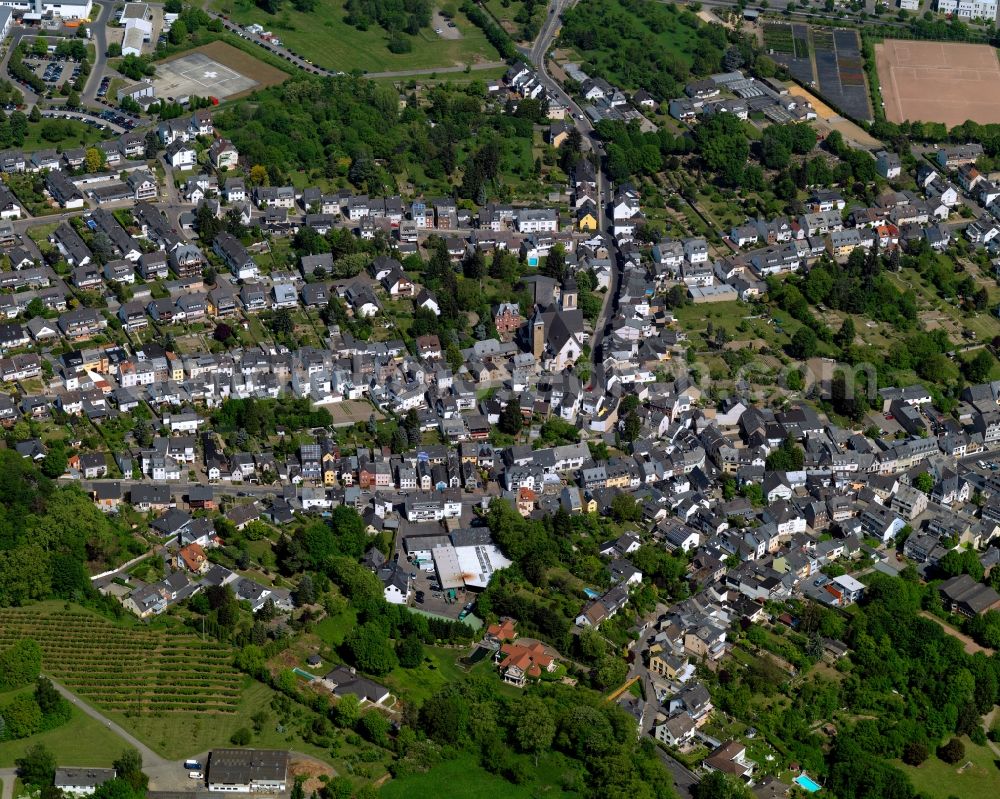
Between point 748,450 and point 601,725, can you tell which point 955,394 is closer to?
point 748,450

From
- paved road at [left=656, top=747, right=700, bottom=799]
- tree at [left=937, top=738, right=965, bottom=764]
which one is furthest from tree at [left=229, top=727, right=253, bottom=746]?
tree at [left=937, top=738, right=965, bottom=764]

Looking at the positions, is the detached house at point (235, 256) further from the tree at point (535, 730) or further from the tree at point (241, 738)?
the tree at point (535, 730)

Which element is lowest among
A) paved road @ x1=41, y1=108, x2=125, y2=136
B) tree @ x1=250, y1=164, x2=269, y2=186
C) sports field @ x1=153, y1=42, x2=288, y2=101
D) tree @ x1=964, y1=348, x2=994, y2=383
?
tree @ x1=964, y1=348, x2=994, y2=383

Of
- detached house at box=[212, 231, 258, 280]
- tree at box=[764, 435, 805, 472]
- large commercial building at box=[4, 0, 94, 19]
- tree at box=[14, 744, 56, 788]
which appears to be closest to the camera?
tree at box=[14, 744, 56, 788]

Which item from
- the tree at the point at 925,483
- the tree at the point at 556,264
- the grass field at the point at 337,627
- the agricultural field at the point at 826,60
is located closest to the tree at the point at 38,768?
the grass field at the point at 337,627

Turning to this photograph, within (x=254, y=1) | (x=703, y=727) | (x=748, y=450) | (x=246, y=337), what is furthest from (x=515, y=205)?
(x=703, y=727)

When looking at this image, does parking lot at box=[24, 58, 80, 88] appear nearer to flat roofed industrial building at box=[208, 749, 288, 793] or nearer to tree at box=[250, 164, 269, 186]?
tree at box=[250, 164, 269, 186]

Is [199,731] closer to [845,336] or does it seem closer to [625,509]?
[625,509]
